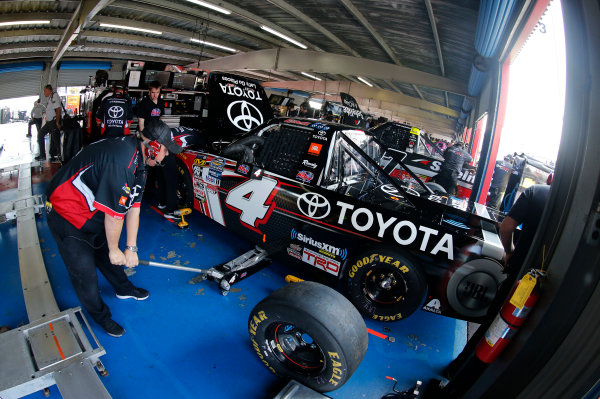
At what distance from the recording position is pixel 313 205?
9.89 ft

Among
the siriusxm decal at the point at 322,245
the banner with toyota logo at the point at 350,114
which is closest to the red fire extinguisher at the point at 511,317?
the siriusxm decal at the point at 322,245

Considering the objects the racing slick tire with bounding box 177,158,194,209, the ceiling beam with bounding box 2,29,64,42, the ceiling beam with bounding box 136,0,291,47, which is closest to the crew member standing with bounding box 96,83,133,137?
the racing slick tire with bounding box 177,158,194,209

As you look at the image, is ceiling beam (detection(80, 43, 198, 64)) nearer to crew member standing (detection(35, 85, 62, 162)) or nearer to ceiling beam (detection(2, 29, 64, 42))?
ceiling beam (detection(2, 29, 64, 42))

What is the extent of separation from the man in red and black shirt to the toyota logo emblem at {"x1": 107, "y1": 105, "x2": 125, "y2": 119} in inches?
127

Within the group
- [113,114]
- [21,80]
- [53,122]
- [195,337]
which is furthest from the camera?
[21,80]

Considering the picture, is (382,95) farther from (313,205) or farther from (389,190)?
(313,205)

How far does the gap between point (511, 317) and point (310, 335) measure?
1.07 meters

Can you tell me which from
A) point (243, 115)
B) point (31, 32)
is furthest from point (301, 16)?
point (31, 32)

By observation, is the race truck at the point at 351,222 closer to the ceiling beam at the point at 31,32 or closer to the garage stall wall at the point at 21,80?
the ceiling beam at the point at 31,32

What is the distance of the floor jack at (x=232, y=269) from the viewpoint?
3.11m

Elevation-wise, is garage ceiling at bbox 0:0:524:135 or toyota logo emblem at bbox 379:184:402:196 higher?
garage ceiling at bbox 0:0:524:135

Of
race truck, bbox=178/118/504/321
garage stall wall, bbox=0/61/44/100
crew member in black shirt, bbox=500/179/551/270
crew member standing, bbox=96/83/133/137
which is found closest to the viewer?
crew member in black shirt, bbox=500/179/551/270

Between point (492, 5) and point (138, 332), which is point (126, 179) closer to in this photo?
point (138, 332)

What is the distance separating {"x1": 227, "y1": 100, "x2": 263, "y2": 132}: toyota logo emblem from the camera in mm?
5375
